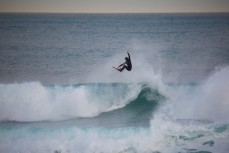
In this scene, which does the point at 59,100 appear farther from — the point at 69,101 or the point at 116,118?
the point at 116,118

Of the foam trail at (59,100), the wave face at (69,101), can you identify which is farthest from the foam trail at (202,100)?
the foam trail at (59,100)

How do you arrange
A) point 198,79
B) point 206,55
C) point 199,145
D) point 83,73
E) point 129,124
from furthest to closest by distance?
point 206,55, point 83,73, point 198,79, point 129,124, point 199,145

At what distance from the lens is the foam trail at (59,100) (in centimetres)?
1091

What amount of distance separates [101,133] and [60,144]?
1.36 metres

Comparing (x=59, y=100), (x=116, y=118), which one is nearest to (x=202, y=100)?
(x=116, y=118)

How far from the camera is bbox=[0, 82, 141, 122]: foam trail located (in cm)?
1091

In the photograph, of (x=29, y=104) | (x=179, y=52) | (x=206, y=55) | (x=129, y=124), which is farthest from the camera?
(x=179, y=52)

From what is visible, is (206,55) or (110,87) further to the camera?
(206,55)

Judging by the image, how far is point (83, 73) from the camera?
16281 millimetres

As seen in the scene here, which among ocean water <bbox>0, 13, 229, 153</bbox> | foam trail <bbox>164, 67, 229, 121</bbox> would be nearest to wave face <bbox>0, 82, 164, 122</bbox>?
ocean water <bbox>0, 13, 229, 153</bbox>

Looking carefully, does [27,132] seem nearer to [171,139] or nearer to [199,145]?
[171,139]

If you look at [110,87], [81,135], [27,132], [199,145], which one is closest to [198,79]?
[110,87]

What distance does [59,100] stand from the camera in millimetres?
11625

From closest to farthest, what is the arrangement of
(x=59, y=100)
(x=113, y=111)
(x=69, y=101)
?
(x=113, y=111) → (x=69, y=101) → (x=59, y=100)
